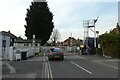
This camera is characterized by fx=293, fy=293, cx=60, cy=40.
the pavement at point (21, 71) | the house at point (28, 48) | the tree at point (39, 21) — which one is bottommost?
the pavement at point (21, 71)

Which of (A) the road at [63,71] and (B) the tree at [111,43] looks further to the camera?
(B) the tree at [111,43]

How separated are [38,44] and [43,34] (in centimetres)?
465

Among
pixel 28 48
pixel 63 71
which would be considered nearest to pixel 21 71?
pixel 63 71

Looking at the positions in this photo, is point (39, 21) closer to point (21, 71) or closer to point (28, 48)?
point (28, 48)

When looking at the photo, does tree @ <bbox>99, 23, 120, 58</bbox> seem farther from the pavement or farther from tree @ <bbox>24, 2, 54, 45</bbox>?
tree @ <bbox>24, 2, 54, 45</bbox>

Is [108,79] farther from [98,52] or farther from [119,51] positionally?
[98,52]

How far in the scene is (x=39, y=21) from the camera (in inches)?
3017

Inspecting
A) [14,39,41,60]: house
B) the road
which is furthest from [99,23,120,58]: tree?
the road

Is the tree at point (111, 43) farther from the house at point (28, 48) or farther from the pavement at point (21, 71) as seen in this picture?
the pavement at point (21, 71)

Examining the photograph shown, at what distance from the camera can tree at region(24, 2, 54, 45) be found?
75.6 metres

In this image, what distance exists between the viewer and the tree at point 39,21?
248ft

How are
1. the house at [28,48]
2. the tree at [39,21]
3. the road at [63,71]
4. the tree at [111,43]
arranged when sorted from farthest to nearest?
the tree at [39,21] → the tree at [111,43] → the house at [28,48] → the road at [63,71]

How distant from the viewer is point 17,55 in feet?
114

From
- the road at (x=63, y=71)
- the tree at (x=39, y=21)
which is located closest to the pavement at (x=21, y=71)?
the road at (x=63, y=71)
